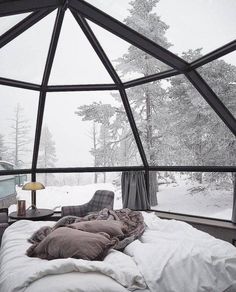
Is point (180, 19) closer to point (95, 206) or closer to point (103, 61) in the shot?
point (103, 61)

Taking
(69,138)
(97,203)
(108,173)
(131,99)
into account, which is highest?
(131,99)

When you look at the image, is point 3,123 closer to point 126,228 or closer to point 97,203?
point 97,203

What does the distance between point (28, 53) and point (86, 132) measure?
2.11 metres

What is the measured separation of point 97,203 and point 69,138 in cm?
161

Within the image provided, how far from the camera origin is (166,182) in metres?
5.77

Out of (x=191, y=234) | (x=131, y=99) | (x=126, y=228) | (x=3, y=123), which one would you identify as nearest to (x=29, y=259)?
(x=126, y=228)

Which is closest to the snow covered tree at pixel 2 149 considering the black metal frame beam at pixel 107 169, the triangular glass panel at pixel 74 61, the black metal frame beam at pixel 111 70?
the black metal frame beam at pixel 107 169

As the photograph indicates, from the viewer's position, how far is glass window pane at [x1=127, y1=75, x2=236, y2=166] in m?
4.76

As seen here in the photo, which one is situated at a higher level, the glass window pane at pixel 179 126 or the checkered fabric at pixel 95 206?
the glass window pane at pixel 179 126

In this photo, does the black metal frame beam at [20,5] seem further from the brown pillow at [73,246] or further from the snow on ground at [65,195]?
the snow on ground at [65,195]

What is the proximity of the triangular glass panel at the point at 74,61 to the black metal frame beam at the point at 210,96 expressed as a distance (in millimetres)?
1514

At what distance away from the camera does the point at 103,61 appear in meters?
4.36

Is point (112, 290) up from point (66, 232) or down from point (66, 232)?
down

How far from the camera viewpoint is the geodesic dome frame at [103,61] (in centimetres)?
317
